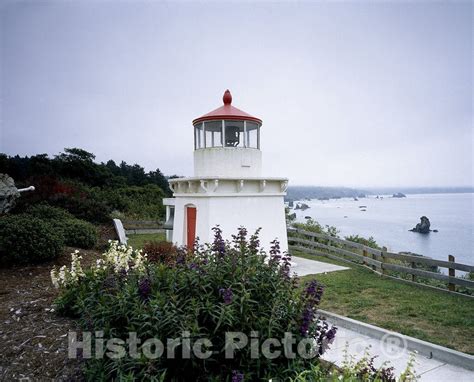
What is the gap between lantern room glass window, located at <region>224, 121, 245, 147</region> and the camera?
10.3 metres

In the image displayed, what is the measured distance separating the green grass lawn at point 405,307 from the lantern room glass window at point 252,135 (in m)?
4.59

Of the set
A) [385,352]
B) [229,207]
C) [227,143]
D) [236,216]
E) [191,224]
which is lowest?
[385,352]

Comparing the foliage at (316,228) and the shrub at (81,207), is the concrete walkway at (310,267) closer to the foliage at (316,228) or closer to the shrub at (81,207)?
the foliage at (316,228)

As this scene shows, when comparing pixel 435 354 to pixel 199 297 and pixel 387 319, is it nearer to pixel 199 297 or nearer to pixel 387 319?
pixel 387 319

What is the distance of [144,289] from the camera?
12.4ft

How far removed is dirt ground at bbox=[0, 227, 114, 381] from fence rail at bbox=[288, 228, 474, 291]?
26.2ft

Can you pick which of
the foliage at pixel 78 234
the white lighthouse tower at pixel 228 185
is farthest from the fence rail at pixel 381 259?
the foliage at pixel 78 234

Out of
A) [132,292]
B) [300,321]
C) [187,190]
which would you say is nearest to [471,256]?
[187,190]

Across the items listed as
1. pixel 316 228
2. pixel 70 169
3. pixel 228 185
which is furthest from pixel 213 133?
pixel 70 169

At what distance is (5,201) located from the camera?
39.8 ft

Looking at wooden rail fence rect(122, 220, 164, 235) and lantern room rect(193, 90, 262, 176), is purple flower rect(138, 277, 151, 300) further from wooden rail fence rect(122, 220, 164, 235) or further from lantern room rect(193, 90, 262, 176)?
wooden rail fence rect(122, 220, 164, 235)

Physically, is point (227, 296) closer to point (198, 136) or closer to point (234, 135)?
point (234, 135)

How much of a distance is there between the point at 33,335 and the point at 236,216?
6204 millimetres

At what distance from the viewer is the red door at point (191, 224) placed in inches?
400
